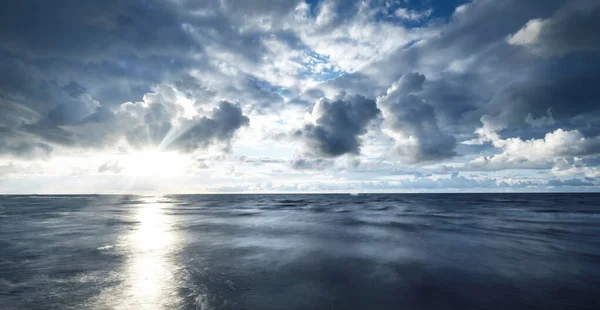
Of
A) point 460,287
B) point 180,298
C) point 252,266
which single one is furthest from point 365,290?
point 180,298

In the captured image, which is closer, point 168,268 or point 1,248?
point 168,268

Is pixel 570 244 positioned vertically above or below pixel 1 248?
below

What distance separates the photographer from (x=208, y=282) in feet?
36.0

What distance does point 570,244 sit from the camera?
20109 millimetres

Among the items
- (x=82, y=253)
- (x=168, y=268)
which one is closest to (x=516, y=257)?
(x=168, y=268)

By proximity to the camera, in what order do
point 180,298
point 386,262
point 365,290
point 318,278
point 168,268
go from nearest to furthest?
1. point 180,298
2. point 365,290
3. point 318,278
4. point 168,268
5. point 386,262

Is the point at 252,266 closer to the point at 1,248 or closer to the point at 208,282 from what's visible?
the point at 208,282

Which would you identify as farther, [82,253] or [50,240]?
[50,240]

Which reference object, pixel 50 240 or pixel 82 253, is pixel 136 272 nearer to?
pixel 82 253

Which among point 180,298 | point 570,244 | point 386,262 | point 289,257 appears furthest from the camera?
point 570,244

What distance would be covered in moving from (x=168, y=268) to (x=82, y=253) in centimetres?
742

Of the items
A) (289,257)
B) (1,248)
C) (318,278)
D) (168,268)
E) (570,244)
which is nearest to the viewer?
(318,278)

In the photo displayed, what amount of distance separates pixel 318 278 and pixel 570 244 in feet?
70.7

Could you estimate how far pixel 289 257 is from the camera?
15859 mm
